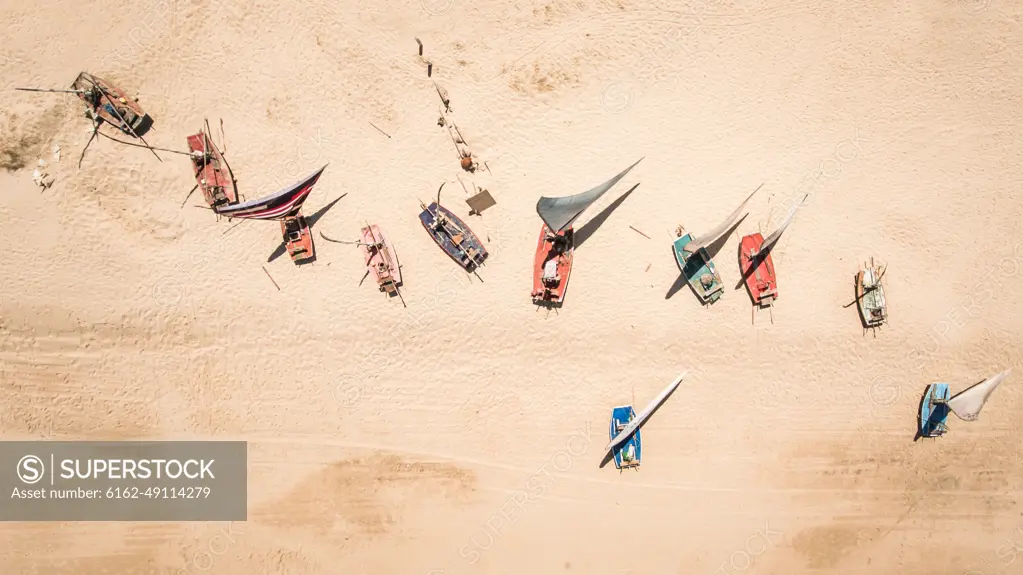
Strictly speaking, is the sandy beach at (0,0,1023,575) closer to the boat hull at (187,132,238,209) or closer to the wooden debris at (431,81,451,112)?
the wooden debris at (431,81,451,112)

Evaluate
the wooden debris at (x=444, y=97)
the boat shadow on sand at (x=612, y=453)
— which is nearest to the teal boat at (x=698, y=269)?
the boat shadow on sand at (x=612, y=453)

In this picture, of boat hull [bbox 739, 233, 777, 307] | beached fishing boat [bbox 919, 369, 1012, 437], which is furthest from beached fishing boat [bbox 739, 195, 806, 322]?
beached fishing boat [bbox 919, 369, 1012, 437]

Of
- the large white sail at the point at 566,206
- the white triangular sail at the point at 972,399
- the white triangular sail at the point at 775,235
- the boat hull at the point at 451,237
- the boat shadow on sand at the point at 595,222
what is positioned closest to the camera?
the large white sail at the point at 566,206

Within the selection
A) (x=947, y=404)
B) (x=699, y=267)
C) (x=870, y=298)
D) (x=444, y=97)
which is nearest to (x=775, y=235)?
(x=699, y=267)

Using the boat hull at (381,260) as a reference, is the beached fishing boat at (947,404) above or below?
below

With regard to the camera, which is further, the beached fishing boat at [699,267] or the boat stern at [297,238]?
the beached fishing boat at [699,267]

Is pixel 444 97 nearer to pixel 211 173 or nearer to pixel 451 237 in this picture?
pixel 451 237

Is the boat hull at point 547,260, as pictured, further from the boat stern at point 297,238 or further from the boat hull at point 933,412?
the boat hull at point 933,412
